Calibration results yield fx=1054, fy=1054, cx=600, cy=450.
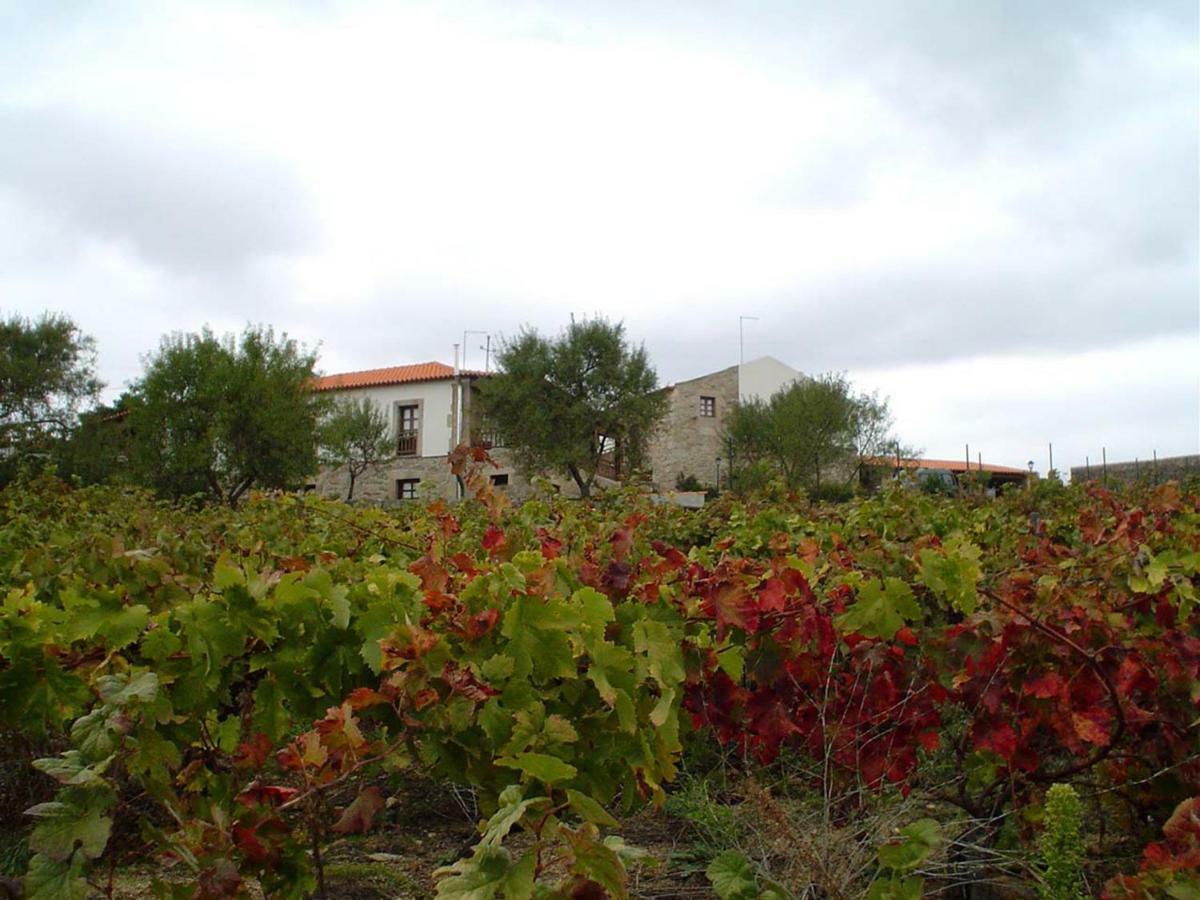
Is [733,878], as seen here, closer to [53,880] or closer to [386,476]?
[53,880]

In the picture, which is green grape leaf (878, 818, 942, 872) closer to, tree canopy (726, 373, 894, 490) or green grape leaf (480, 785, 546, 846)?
green grape leaf (480, 785, 546, 846)

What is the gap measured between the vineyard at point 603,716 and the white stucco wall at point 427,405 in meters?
34.8

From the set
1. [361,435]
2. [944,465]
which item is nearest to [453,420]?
[361,435]

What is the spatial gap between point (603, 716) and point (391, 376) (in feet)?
129

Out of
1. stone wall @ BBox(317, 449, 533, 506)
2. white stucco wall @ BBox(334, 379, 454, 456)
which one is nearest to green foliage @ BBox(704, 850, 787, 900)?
stone wall @ BBox(317, 449, 533, 506)

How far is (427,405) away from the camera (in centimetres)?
3844

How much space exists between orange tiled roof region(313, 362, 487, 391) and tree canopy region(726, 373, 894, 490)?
967cm

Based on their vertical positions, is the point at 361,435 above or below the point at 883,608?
above

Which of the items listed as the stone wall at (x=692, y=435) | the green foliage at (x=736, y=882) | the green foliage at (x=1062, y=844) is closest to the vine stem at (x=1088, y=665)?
the green foliage at (x=1062, y=844)

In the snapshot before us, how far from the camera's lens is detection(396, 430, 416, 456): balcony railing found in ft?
127

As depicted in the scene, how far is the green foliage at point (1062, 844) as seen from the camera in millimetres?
1913

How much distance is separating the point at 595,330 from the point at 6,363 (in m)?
17.5

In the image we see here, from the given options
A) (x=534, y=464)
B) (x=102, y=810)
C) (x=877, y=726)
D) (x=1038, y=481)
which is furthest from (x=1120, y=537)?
(x=534, y=464)

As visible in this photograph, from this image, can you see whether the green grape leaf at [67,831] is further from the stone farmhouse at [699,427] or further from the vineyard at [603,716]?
the stone farmhouse at [699,427]
